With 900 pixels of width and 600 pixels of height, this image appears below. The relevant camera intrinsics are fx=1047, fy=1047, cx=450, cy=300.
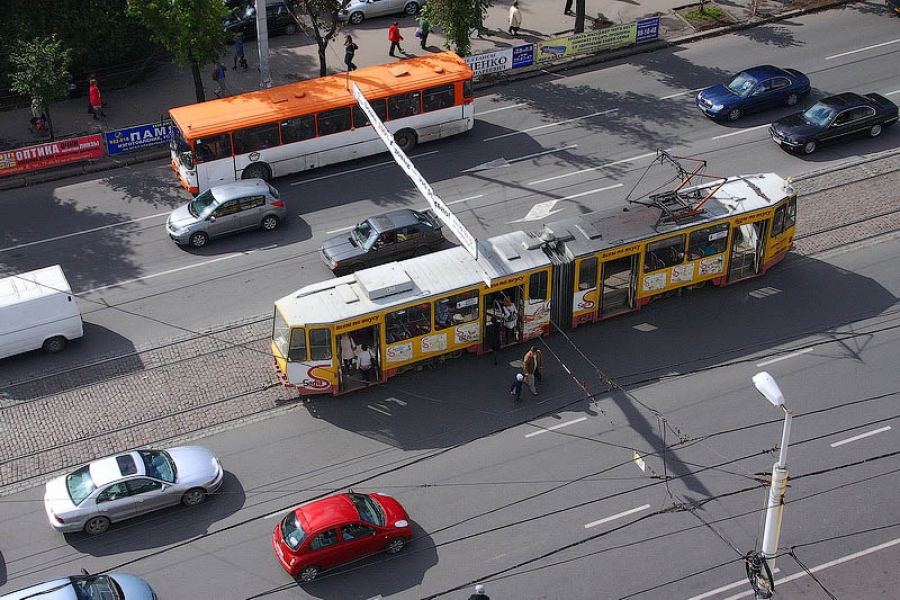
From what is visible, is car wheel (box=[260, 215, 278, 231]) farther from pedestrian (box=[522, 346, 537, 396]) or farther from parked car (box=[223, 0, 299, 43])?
parked car (box=[223, 0, 299, 43])

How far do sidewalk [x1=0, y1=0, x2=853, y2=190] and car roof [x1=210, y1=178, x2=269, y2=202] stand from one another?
617cm

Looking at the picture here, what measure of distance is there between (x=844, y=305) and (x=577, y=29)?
20224mm

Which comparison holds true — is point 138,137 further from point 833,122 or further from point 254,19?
point 833,122

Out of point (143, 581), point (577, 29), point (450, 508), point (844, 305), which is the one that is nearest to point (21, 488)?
point (143, 581)

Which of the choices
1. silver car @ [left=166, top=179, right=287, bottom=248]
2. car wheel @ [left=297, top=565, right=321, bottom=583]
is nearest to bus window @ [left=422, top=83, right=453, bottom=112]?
silver car @ [left=166, top=179, right=287, bottom=248]

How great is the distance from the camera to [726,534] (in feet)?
76.8

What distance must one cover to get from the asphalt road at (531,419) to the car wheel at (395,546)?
0.76ft

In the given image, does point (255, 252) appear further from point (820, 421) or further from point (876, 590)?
point (876, 590)

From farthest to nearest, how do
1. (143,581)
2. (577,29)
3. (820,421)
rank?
(577,29), (820,421), (143,581)

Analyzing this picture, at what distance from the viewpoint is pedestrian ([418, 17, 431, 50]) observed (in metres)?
43.6

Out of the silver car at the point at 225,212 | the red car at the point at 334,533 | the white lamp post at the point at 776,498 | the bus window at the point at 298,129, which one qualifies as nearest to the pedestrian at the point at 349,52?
the bus window at the point at 298,129

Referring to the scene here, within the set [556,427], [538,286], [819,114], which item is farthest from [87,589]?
[819,114]

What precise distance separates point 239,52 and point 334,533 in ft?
89.5

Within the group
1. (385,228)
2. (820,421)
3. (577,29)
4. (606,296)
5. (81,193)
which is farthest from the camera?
(577,29)
